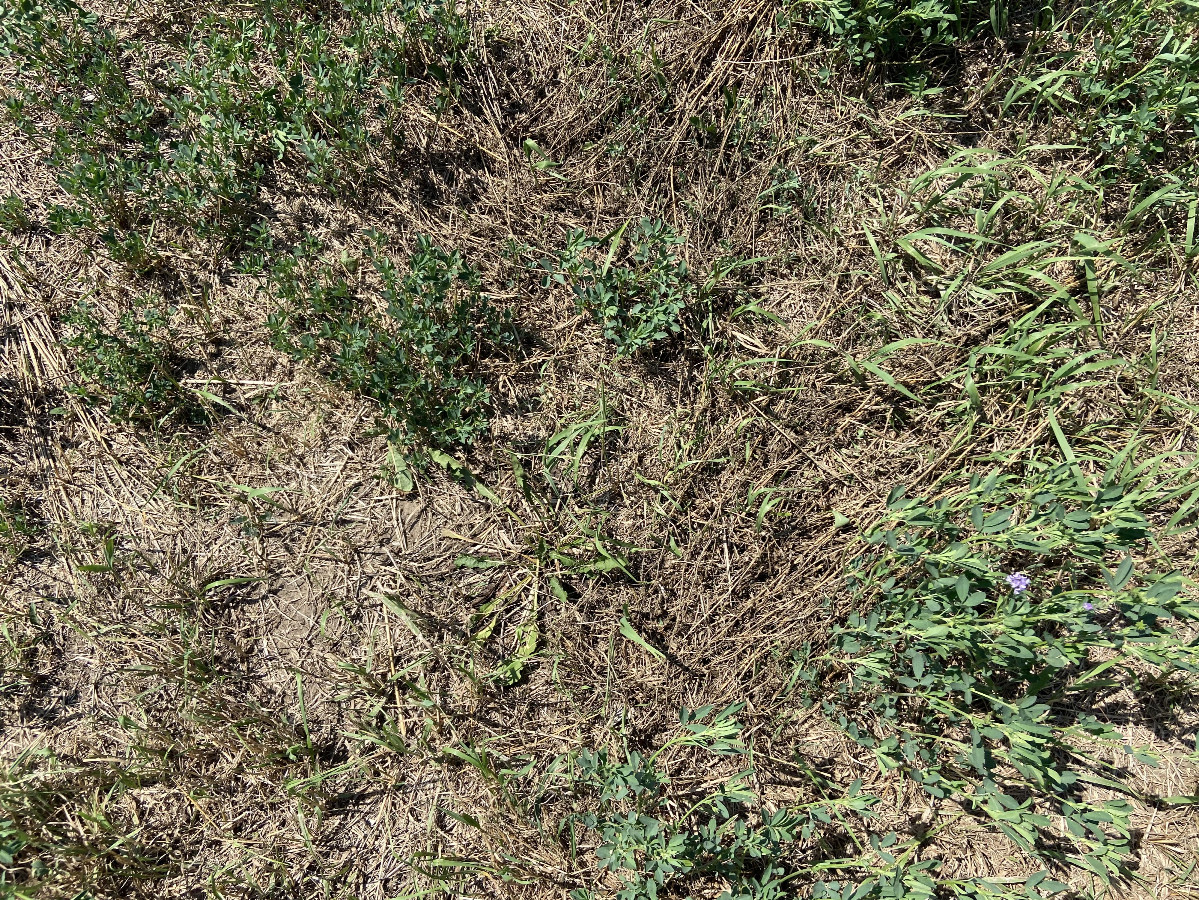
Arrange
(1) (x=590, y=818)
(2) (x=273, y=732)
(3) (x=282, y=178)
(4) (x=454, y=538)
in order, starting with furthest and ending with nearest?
(3) (x=282, y=178) < (4) (x=454, y=538) < (2) (x=273, y=732) < (1) (x=590, y=818)

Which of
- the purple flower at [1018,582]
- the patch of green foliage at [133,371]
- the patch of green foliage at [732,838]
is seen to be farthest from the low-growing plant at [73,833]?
the purple flower at [1018,582]

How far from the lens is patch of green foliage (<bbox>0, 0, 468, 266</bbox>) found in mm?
3277

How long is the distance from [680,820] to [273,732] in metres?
1.50

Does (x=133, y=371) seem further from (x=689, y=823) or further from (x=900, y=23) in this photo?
(x=900, y=23)

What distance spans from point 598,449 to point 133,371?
72.6 inches

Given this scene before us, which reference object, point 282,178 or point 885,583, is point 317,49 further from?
point 885,583

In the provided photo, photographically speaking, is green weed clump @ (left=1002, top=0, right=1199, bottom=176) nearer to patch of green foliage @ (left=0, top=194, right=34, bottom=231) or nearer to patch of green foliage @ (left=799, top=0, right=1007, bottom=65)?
patch of green foliage @ (left=799, top=0, right=1007, bottom=65)

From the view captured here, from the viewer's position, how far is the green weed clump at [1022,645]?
103 inches

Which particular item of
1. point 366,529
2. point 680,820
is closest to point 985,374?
point 680,820

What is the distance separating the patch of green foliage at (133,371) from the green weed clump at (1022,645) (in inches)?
107

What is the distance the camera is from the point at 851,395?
3225 mm

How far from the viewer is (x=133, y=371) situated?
308 centimetres

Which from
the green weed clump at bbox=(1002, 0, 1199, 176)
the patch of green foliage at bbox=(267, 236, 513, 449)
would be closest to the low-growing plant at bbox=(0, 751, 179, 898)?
the patch of green foliage at bbox=(267, 236, 513, 449)

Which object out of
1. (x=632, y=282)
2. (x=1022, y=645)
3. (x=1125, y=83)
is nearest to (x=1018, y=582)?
(x=1022, y=645)
